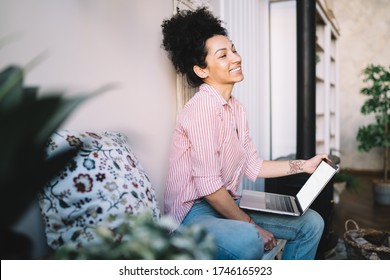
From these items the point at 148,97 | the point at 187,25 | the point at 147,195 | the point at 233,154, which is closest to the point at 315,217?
the point at 233,154

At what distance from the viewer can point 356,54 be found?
190 inches

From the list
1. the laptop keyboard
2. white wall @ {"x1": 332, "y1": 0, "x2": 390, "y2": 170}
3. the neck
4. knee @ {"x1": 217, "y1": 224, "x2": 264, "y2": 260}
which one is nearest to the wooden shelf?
white wall @ {"x1": 332, "y1": 0, "x2": 390, "y2": 170}

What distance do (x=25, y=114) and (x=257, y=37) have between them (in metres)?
2.33

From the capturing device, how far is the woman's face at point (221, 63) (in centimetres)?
141

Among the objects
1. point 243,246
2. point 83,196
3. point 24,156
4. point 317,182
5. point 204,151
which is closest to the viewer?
point 24,156

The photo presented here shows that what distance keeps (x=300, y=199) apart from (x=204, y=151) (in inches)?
19.1

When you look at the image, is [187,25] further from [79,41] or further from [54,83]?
[54,83]

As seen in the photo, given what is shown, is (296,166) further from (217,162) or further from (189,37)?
(189,37)

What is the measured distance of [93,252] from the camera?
0.46m

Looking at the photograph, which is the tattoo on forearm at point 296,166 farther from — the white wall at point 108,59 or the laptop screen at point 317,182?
the white wall at point 108,59

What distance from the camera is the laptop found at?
1257mm

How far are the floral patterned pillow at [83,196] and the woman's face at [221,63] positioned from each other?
0.65 m

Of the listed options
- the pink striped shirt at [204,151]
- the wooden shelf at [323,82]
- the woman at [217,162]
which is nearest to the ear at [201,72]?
the woman at [217,162]

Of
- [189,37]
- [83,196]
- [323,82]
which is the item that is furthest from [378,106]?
[83,196]
